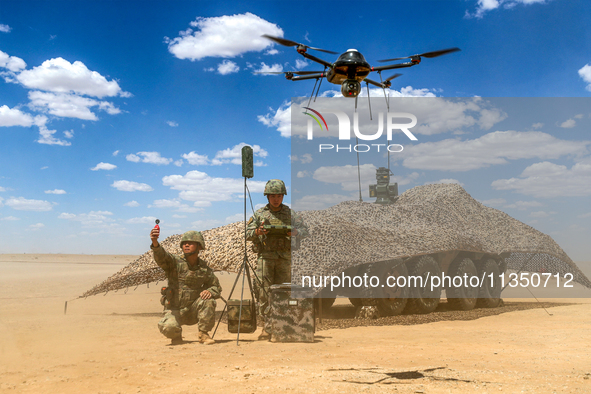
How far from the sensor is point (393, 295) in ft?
28.5

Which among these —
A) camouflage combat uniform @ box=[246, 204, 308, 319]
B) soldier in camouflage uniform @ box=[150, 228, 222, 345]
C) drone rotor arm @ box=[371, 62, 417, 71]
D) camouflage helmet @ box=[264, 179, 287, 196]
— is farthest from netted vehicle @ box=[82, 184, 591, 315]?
drone rotor arm @ box=[371, 62, 417, 71]

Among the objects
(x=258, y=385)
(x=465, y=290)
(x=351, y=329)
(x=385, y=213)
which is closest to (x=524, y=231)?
(x=465, y=290)

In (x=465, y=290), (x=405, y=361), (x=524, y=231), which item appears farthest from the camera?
(x=524, y=231)

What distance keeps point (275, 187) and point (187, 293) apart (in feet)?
7.07

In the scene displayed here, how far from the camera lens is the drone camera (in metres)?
7.37

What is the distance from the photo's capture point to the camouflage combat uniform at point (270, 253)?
7.23 metres

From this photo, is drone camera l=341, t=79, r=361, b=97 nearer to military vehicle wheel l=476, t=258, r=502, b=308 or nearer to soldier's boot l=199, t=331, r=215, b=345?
soldier's boot l=199, t=331, r=215, b=345

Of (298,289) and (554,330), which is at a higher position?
(298,289)

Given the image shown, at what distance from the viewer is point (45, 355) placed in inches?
231

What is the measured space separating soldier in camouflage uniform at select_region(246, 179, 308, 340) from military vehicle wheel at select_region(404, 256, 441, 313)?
2.97 meters

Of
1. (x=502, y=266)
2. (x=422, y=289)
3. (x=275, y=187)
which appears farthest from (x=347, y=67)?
(x=502, y=266)

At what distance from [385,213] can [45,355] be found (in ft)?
24.6

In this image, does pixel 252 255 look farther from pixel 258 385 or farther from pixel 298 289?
pixel 258 385

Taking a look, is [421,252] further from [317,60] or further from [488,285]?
[317,60]
